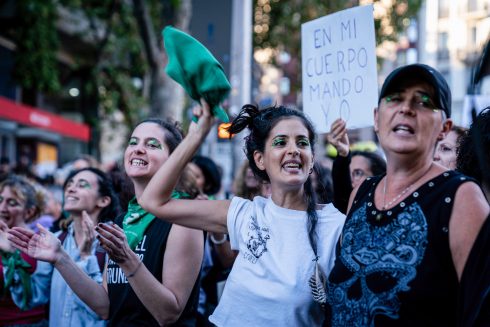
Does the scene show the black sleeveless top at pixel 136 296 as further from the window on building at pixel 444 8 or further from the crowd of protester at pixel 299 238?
the window on building at pixel 444 8

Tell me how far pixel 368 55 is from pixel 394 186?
1398 mm

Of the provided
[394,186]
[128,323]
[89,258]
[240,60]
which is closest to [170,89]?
[240,60]

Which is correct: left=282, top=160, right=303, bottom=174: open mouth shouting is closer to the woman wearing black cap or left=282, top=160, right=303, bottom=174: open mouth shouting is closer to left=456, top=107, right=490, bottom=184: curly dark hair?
the woman wearing black cap

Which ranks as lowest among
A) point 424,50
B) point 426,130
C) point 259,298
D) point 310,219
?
point 259,298

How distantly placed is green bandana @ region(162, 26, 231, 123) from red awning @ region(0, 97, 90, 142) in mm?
10383

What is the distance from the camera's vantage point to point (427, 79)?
2021 mm

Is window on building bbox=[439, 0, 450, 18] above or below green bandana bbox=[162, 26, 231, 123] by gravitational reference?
above

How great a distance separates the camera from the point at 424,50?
18203mm

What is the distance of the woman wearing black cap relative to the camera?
1.83 m

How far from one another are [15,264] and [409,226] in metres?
2.67

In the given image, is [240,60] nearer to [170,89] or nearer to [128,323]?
[170,89]

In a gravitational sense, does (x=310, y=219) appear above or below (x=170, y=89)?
below

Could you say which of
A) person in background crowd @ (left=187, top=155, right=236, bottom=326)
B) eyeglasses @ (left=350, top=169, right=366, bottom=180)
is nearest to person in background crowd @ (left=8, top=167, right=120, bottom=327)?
person in background crowd @ (left=187, top=155, right=236, bottom=326)

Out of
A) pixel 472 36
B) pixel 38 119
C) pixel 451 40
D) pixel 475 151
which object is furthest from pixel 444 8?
pixel 475 151
